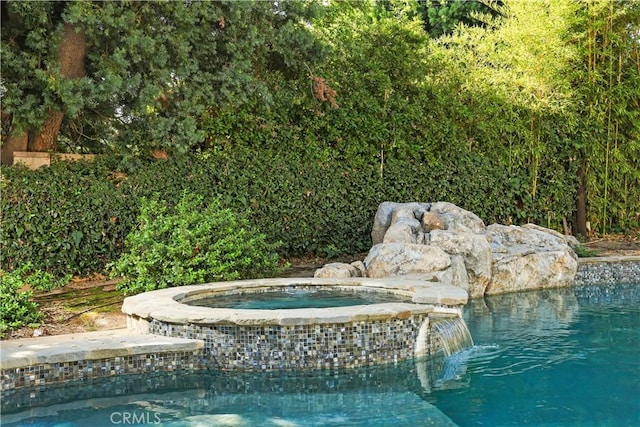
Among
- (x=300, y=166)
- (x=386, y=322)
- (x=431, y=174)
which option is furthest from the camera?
(x=431, y=174)

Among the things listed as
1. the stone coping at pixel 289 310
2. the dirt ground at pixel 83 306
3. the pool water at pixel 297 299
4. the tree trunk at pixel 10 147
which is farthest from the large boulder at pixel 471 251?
the tree trunk at pixel 10 147

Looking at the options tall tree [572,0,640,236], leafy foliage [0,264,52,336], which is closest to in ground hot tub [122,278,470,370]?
leafy foliage [0,264,52,336]

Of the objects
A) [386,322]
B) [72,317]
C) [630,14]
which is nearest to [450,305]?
[386,322]

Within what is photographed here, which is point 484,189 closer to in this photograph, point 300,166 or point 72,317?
point 300,166

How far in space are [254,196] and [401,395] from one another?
5.08 meters

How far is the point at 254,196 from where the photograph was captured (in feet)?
28.4

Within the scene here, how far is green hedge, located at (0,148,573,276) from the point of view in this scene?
7195 millimetres

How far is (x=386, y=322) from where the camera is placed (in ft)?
15.3

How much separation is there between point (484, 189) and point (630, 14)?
3915 millimetres

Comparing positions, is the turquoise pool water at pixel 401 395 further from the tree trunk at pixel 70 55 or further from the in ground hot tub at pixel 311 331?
the tree trunk at pixel 70 55

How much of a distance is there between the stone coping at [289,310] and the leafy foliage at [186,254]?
0.43m

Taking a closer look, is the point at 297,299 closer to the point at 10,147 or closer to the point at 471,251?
the point at 471,251

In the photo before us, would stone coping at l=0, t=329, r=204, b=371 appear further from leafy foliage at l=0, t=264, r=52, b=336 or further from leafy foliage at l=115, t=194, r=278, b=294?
leafy foliage at l=115, t=194, r=278, b=294

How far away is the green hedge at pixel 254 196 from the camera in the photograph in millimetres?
7195
